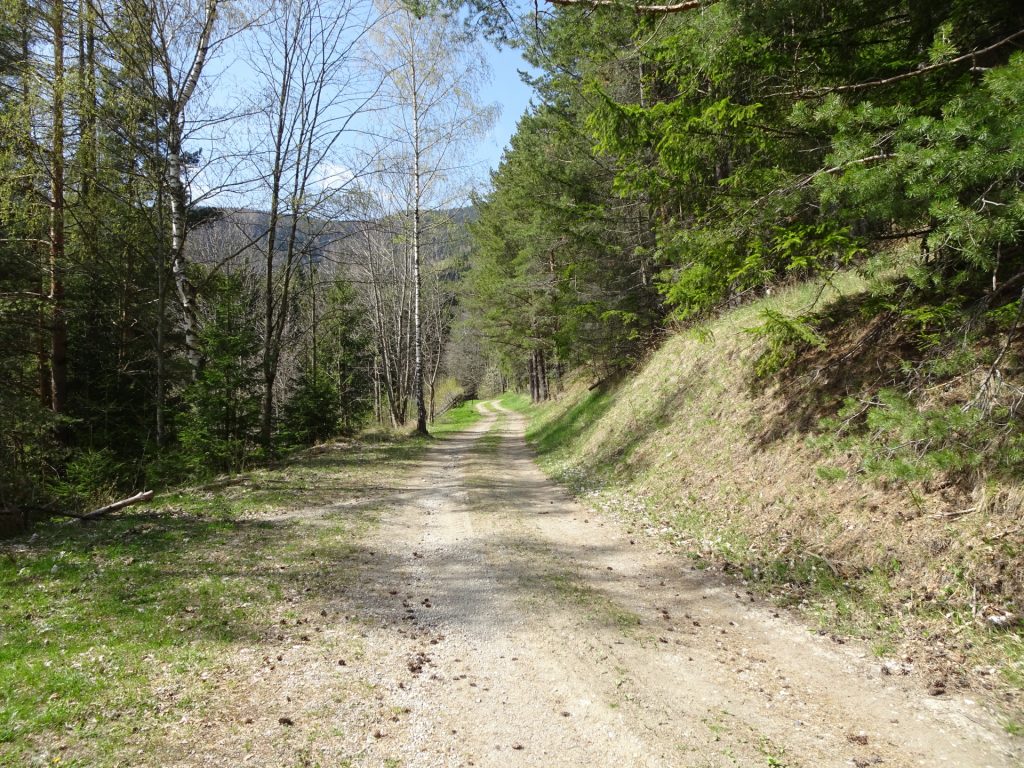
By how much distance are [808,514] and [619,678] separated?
334cm

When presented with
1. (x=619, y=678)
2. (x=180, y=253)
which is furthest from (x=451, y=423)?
(x=619, y=678)

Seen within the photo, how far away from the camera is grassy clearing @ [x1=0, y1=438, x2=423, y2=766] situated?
319 cm

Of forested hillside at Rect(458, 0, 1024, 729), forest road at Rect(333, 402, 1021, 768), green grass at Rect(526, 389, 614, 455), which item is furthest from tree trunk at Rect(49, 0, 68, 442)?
green grass at Rect(526, 389, 614, 455)

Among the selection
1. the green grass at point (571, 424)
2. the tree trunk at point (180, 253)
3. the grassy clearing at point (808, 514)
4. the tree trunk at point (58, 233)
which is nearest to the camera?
the grassy clearing at point (808, 514)

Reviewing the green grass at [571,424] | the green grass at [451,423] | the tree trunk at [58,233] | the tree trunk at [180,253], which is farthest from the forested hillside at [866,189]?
the green grass at [451,423]

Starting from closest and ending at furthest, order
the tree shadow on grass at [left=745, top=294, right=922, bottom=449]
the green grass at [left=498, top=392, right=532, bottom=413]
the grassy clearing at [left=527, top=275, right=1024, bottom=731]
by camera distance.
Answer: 1. the grassy clearing at [left=527, top=275, right=1024, bottom=731]
2. the tree shadow on grass at [left=745, top=294, right=922, bottom=449]
3. the green grass at [left=498, top=392, right=532, bottom=413]

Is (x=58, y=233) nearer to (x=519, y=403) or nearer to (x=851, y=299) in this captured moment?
(x=851, y=299)

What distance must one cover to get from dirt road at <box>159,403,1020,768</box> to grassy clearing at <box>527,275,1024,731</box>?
0.46 meters

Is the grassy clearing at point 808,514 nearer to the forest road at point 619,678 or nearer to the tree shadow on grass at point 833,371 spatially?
the tree shadow on grass at point 833,371

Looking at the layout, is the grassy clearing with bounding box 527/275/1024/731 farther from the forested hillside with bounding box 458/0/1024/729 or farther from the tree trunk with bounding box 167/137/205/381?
the tree trunk with bounding box 167/137/205/381

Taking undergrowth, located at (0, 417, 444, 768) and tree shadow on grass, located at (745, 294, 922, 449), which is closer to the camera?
undergrowth, located at (0, 417, 444, 768)

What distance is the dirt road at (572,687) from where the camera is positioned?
9.98ft

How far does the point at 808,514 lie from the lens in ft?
19.4

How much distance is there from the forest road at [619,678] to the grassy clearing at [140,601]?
1.08 meters
